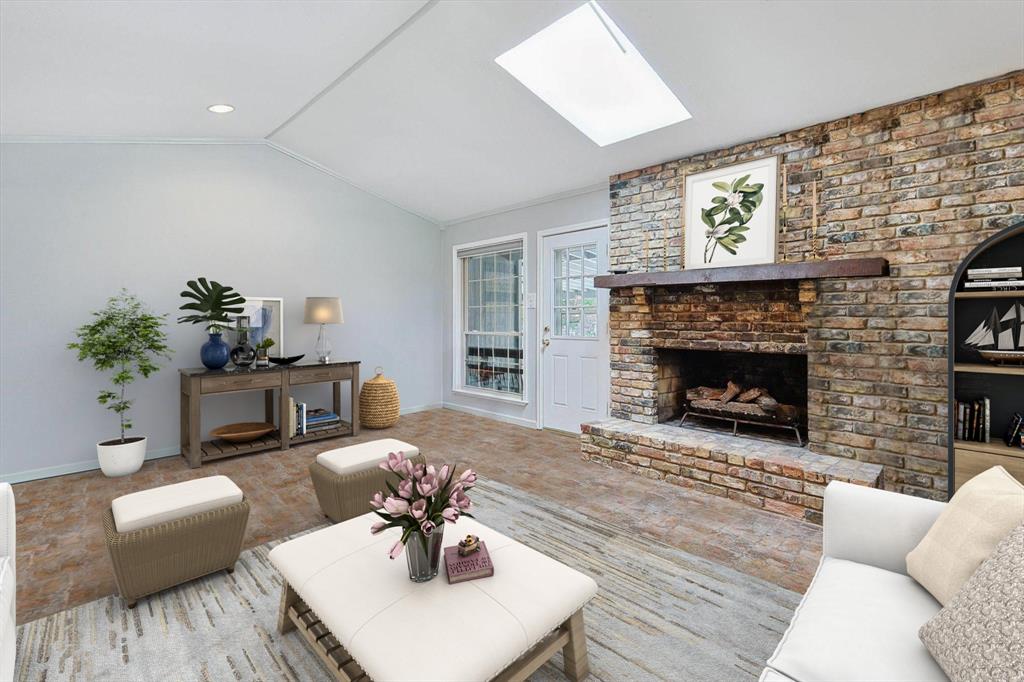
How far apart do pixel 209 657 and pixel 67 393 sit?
331 centimetres

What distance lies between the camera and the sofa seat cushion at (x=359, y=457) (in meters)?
2.68

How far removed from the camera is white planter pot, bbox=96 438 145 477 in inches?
143

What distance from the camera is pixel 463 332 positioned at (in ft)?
20.1

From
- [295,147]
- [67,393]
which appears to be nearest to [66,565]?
[67,393]

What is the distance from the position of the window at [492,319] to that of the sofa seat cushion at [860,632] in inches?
160

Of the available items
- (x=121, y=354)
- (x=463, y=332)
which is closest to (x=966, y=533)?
(x=121, y=354)

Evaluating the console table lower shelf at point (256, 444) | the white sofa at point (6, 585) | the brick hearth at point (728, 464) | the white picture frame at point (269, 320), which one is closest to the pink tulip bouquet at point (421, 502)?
the white sofa at point (6, 585)

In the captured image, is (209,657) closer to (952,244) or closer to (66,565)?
(66,565)

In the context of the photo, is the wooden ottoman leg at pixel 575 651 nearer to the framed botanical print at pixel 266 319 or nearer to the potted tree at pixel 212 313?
the potted tree at pixel 212 313

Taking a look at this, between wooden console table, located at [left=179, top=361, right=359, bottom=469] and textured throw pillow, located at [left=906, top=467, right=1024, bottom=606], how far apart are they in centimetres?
442

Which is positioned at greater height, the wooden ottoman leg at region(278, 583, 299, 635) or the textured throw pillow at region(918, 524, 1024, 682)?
the textured throw pillow at region(918, 524, 1024, 682)

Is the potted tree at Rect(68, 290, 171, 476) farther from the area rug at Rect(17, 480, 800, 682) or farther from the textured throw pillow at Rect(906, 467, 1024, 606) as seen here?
the textured throw pillow at Rect(906, 467, 1024, 606)

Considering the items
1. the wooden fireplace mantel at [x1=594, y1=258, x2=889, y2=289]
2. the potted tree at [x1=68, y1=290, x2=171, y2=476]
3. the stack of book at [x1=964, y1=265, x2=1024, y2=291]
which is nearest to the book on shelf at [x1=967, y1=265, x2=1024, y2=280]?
the stack of book at [x1=964, y1=265, x2=1024, y2=291]

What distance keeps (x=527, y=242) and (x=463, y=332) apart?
1.59 meters
